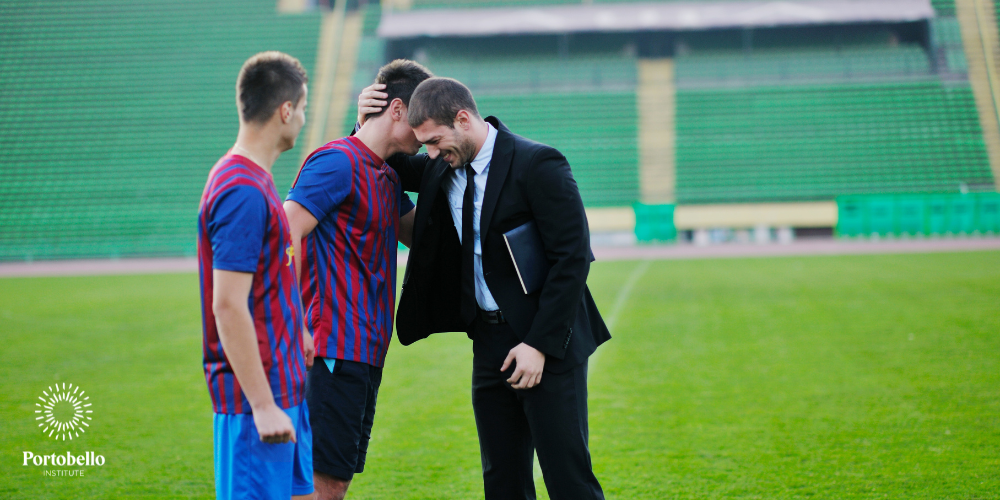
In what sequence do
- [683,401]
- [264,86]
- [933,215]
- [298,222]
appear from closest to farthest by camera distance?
[264,86], [298,222], [683,401], [933,215]

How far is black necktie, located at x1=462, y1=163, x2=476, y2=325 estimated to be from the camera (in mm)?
2678

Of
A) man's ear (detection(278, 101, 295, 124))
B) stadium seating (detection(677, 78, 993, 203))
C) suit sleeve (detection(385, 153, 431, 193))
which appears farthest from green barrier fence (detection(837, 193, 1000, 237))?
man's ear (detection(278, 101, 295, 124))

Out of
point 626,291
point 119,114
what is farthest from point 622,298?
point 119,114

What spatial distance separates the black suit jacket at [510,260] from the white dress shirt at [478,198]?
27mm

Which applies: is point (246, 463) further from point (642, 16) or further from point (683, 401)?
point (642, 16)

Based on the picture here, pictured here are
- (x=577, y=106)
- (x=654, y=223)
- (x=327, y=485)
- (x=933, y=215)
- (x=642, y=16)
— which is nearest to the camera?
(x=327, y=485)

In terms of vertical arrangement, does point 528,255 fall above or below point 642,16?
below

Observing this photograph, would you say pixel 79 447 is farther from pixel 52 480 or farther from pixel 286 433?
pixel 286 433

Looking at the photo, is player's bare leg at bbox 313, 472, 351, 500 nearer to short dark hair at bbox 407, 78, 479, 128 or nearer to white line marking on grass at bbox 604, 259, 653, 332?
short dark hair at bbox 407, 78, 479, 128

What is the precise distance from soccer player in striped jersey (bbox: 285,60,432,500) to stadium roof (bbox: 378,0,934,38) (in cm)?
2632

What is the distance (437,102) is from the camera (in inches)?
98.3

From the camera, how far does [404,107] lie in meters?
2.73

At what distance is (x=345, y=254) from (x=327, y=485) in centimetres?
77

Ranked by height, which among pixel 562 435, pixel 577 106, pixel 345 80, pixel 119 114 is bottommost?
pixel 562 435
